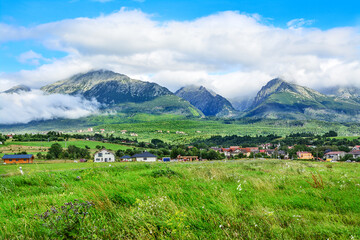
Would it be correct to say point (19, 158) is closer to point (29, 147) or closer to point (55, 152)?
point (55, 152)

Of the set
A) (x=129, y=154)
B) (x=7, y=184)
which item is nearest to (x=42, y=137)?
(x=129, y=154)

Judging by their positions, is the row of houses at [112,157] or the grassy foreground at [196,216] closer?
the grassy foreground at [196,216]

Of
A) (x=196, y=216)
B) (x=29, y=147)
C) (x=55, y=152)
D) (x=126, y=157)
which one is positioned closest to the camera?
(x=196, y=216)

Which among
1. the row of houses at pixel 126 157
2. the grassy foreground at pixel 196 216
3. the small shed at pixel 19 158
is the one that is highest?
the grassy foreground at pixel 196 216

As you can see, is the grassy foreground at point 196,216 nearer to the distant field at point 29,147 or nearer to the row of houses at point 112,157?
the row of houses at point 112,157

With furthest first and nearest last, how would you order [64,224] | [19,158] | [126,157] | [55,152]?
[126,157], [55,152], [19,158], [64,224]

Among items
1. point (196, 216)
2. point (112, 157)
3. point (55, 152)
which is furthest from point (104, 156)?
point (196, 216)

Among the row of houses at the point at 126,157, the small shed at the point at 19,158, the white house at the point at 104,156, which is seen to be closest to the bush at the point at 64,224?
the row of houses at the point at 126,157

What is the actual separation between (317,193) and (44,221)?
8.49m

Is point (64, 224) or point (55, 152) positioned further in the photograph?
point (55, 152)

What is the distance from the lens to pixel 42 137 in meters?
171

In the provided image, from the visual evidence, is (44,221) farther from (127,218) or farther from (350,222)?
(350,222)

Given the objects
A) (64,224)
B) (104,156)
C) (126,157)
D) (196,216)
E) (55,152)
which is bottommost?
(126,157)

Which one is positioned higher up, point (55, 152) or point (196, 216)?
point (196, 216)
